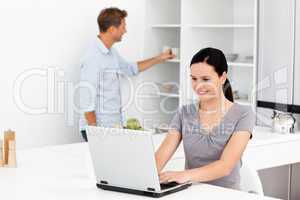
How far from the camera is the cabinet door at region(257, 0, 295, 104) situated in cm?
420

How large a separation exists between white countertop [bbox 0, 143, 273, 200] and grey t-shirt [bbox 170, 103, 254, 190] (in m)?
0.23

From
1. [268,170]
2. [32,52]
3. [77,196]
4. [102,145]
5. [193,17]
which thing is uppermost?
[193,17]

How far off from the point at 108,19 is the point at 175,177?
236cm

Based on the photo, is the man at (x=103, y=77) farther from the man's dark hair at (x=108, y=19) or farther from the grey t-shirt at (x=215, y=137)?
the grey t-shirt at (x=215, y=137)

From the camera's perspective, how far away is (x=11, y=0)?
4.30 m

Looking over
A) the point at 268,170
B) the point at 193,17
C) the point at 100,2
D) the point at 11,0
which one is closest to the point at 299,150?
the point at 268,170

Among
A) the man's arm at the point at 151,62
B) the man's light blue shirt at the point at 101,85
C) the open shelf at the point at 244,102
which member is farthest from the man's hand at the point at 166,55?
the open shelf at the point at 244,102

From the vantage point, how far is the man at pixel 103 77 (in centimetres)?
451

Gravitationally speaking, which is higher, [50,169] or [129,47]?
[129,47]

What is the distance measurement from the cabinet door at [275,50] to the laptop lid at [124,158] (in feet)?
7.13

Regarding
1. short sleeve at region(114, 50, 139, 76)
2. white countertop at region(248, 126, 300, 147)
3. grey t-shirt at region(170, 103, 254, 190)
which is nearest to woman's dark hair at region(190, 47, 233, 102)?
grey t-shirt at region(170, 103, 254, 190)

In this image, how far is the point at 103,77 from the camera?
15.0ft

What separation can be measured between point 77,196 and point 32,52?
239cm

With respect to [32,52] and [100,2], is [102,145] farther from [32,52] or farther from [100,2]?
[100,2]
